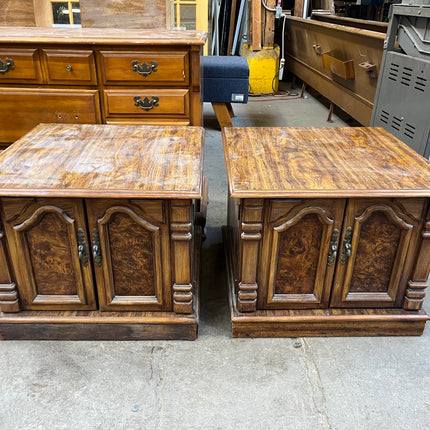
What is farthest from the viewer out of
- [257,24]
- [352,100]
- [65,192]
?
[257,24]

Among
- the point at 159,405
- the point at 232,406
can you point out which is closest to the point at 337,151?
the point at 232,406

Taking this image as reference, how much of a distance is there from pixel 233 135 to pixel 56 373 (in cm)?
101

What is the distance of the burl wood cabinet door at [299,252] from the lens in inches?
50.1

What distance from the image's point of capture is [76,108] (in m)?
2.01

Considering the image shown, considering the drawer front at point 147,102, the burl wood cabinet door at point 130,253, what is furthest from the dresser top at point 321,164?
the drawer front at point 147,102

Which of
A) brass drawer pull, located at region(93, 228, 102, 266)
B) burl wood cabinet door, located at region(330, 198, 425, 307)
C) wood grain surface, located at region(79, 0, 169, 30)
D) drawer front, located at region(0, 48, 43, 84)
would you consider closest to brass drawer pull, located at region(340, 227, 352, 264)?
burl wood cabinet door, located at region(330, 198, 425, 307)

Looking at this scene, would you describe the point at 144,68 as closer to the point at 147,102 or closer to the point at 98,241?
the point at 147,102

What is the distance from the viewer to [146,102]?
198 cm

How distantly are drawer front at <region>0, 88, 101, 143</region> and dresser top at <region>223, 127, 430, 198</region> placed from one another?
0.75 m

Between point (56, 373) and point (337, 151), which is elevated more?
→ point (337, 151)

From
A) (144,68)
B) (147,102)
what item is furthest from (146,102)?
(144,68)

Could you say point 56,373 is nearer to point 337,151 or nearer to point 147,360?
point 147,360

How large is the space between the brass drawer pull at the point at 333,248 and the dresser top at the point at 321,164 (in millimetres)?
153

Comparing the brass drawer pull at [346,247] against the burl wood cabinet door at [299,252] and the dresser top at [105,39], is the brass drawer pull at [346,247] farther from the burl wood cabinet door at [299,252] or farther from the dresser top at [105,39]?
the dresser top at [105,39]
